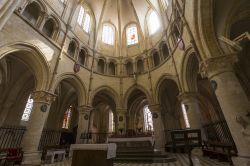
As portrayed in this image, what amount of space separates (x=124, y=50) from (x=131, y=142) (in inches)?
488

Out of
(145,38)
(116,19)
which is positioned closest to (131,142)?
(145,38)

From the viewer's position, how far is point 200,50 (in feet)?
22.5

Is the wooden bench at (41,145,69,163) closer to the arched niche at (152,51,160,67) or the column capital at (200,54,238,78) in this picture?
the column capital at (200,54,238,78)

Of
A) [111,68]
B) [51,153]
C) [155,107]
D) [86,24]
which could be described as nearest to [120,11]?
[86,24]

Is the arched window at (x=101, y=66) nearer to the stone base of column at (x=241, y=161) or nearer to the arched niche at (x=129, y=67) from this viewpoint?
the arched niche at (x=129, y=67)

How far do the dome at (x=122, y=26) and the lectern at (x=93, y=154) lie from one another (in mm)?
13629

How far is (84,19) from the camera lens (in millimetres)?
17047

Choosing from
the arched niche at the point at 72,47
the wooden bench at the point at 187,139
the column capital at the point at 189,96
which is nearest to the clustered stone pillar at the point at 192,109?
the column capital at the point at 189,96

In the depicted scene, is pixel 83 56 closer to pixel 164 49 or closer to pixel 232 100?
pixel 164 49

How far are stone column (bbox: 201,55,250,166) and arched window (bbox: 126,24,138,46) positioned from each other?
1356cm

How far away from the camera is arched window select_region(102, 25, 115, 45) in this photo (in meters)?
19.2

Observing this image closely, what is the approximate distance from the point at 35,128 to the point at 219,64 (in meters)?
10.8

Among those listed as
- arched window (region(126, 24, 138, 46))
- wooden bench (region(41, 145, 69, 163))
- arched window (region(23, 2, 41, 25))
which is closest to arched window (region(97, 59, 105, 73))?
arched window (region(126, 24, 138, 46))

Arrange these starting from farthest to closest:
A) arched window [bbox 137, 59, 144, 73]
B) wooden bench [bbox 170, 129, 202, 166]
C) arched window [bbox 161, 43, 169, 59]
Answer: arched window [bbox 137, 59, 144, 73], arched window [bbox 161, 43, 169, 59], wooden bench [bbox 170, 129, 202, 166]
